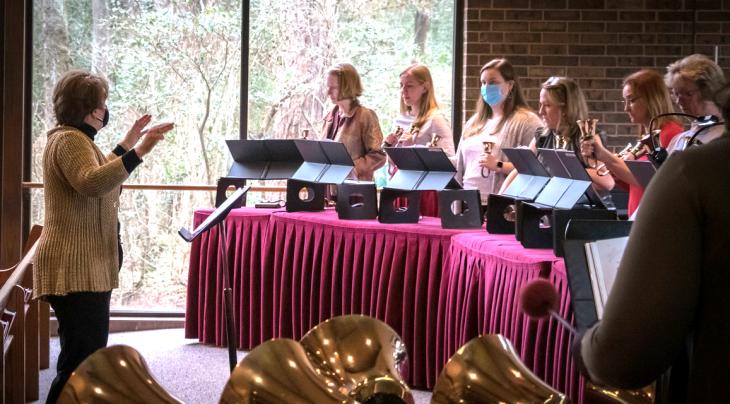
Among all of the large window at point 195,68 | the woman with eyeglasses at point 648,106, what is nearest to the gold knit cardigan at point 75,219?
the woman with eyeglasses at point 648,106

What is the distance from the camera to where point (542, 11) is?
6781mm

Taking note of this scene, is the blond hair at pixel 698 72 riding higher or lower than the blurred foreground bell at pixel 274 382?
higher

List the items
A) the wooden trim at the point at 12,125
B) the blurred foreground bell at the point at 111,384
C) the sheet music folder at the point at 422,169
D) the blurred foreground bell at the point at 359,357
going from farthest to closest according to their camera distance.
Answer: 1. the wooden trim at the point at 12,125
2. the sheet music folder at the point at 422,169
3. the blurred foreground bell at the point at 359,357
4. the blurred foreground bell at the point at 111,384

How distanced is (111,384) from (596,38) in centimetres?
569

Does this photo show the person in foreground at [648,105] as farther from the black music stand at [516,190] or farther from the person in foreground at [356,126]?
the person in foreground at [356,126]

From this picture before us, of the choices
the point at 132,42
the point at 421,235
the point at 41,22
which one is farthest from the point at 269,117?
the point at 421,235

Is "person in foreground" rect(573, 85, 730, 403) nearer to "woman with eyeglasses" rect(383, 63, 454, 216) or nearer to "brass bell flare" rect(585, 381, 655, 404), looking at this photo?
"brass bell flare" rect(585, 381, 655, 404)

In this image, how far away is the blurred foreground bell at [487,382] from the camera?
1736mm

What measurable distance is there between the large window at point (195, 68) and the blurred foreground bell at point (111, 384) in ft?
17.8

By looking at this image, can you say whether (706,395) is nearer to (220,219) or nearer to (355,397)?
(355,397)

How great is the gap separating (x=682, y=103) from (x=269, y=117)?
3.77m

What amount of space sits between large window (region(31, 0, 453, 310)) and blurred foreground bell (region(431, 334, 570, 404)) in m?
5.40

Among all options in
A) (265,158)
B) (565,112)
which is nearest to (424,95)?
(265,158)

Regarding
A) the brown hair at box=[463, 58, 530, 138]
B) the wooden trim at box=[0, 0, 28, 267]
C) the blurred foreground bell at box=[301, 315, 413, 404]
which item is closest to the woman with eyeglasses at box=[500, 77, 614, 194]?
the brown hair at box=[463, 58, 530, 138]
